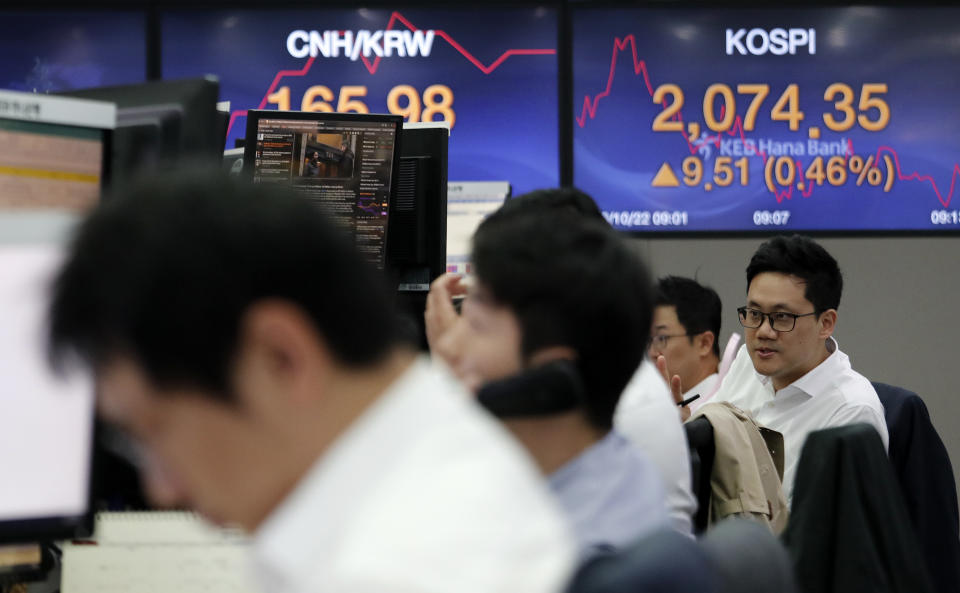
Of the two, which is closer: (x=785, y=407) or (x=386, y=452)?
(x=386, y=452)

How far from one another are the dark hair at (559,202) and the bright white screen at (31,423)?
813mm

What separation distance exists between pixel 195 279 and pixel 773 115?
151 inches

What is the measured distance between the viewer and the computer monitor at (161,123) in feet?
3.81

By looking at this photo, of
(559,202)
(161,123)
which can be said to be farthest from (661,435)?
(161,123)

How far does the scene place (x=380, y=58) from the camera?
411 cm

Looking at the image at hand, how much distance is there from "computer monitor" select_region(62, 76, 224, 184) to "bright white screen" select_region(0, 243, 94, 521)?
163 millimetres

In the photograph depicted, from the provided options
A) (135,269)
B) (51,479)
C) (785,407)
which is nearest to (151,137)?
(51,479)

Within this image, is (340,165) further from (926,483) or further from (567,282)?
(926,483)

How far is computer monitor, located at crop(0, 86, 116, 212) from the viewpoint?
3.49ft

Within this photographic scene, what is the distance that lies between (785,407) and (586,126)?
1288 millimetres

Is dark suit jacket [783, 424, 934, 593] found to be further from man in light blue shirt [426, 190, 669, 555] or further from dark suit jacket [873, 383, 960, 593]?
dark suit jacket [873, 383, 960, 593]

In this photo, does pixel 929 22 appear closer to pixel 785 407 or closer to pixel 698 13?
pixel 698 13

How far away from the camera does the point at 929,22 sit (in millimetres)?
4098
